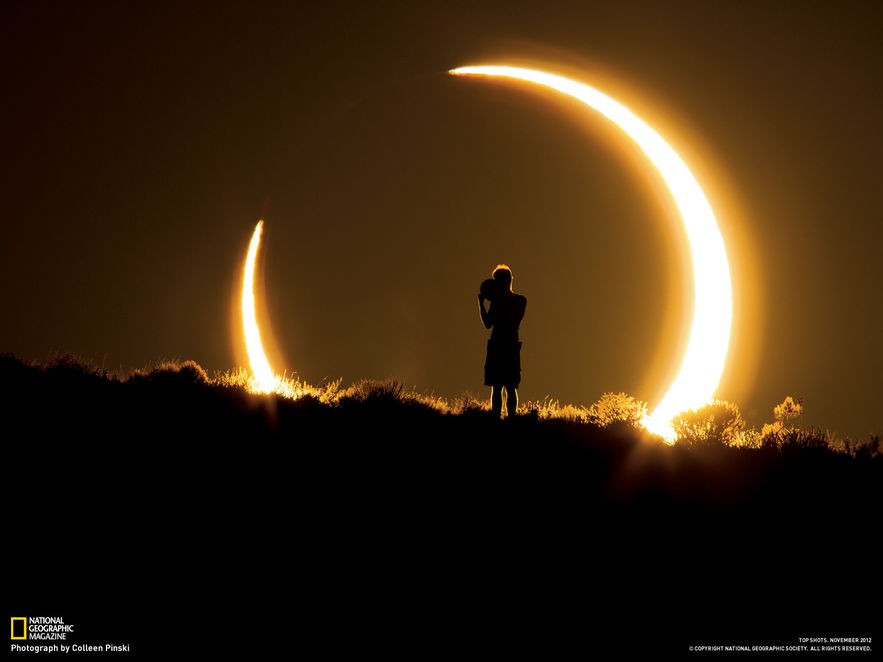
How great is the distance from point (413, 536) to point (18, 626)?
3.30 meters

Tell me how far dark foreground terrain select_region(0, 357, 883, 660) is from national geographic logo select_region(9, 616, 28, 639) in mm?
60

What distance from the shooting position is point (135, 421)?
7.84m

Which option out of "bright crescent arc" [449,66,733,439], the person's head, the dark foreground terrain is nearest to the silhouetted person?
the person's head

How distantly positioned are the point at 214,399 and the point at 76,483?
2348 millimetres

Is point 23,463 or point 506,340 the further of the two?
point 506,340

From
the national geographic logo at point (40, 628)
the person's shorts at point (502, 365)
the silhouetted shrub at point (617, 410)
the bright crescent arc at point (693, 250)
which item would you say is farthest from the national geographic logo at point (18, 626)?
the bright crescent arc at point (693, 250)

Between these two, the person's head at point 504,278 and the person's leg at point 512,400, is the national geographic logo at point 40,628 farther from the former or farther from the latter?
the person's head at point 504,278

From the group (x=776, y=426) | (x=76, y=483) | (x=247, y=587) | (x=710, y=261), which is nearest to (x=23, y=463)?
(x=76, y=483)

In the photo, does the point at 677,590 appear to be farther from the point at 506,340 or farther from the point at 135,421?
the point at 135,421

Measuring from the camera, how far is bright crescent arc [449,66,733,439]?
37.2 ft

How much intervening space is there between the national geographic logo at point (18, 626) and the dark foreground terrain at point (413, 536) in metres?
0.06

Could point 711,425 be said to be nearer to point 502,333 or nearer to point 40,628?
point 502,333

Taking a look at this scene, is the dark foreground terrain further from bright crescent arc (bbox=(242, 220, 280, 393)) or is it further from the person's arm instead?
bright crescent arc (bbox=(242, 220, 280, 393))

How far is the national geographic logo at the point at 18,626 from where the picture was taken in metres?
5.11
